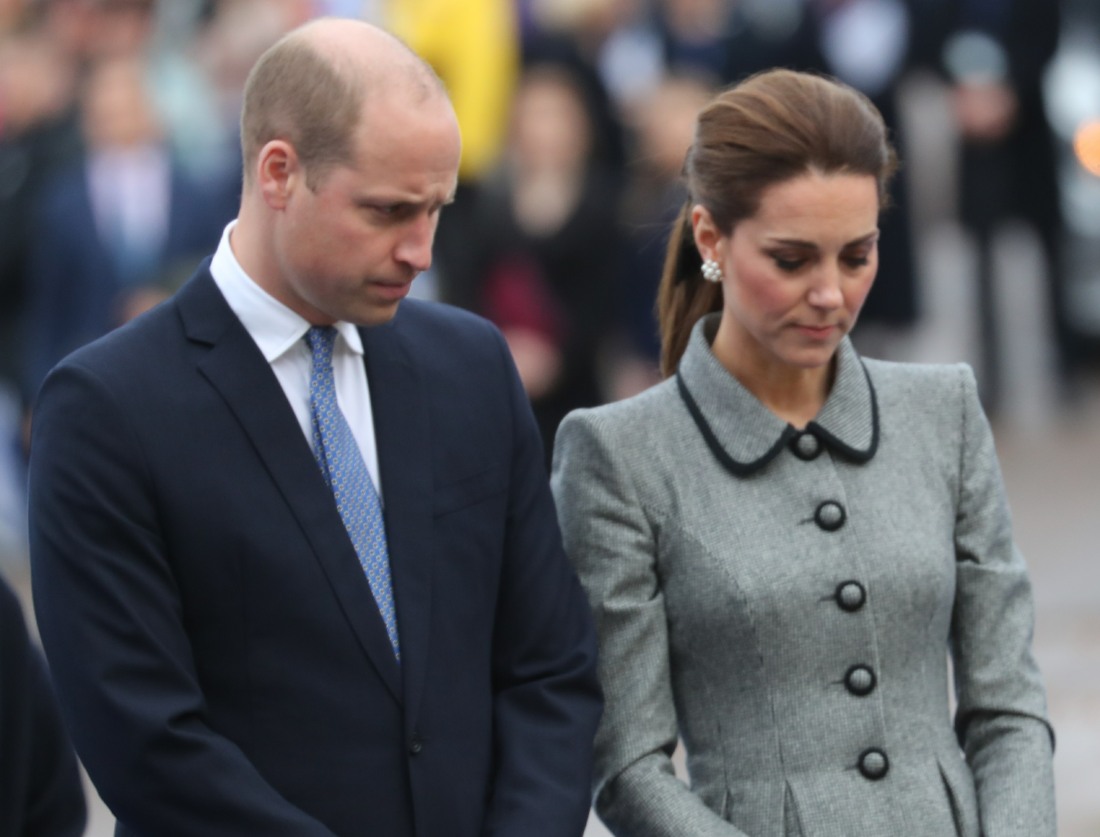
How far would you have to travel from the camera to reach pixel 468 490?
10.7 ft

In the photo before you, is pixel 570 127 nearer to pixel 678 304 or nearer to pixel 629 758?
pixel 678 304

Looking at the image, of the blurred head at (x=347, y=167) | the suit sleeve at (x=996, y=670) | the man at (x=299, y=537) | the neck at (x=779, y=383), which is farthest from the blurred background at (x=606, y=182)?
the blurred head at (x=347, y=167)

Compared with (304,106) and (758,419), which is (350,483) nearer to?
(304,106)

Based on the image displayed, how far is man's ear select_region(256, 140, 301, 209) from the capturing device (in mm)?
3064

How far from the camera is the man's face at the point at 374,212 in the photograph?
3025 mm

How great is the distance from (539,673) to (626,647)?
146 millimetres

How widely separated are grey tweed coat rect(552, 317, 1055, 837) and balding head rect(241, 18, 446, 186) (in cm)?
65

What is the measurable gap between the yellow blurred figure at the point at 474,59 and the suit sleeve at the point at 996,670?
590cm

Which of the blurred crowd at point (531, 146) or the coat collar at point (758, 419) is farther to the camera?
the blurred crowd at point (531, 146)

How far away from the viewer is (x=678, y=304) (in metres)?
3.65

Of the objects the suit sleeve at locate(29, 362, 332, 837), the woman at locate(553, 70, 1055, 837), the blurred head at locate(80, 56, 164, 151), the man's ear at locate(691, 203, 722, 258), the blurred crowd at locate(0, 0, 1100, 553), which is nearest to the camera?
the suit sleeve at locate(29, 362, 332, 837)

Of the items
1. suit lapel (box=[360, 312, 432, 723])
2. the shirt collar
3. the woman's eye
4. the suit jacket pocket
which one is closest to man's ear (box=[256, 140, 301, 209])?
the shirt collar

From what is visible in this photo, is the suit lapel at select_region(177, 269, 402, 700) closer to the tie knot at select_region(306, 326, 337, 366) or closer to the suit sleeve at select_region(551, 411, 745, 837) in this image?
the tie knot at select_region(306, 326, 337, 366)

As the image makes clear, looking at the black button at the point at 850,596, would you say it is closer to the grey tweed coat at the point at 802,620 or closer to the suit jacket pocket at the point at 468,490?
the grey tweed coat at the point at 802,620
